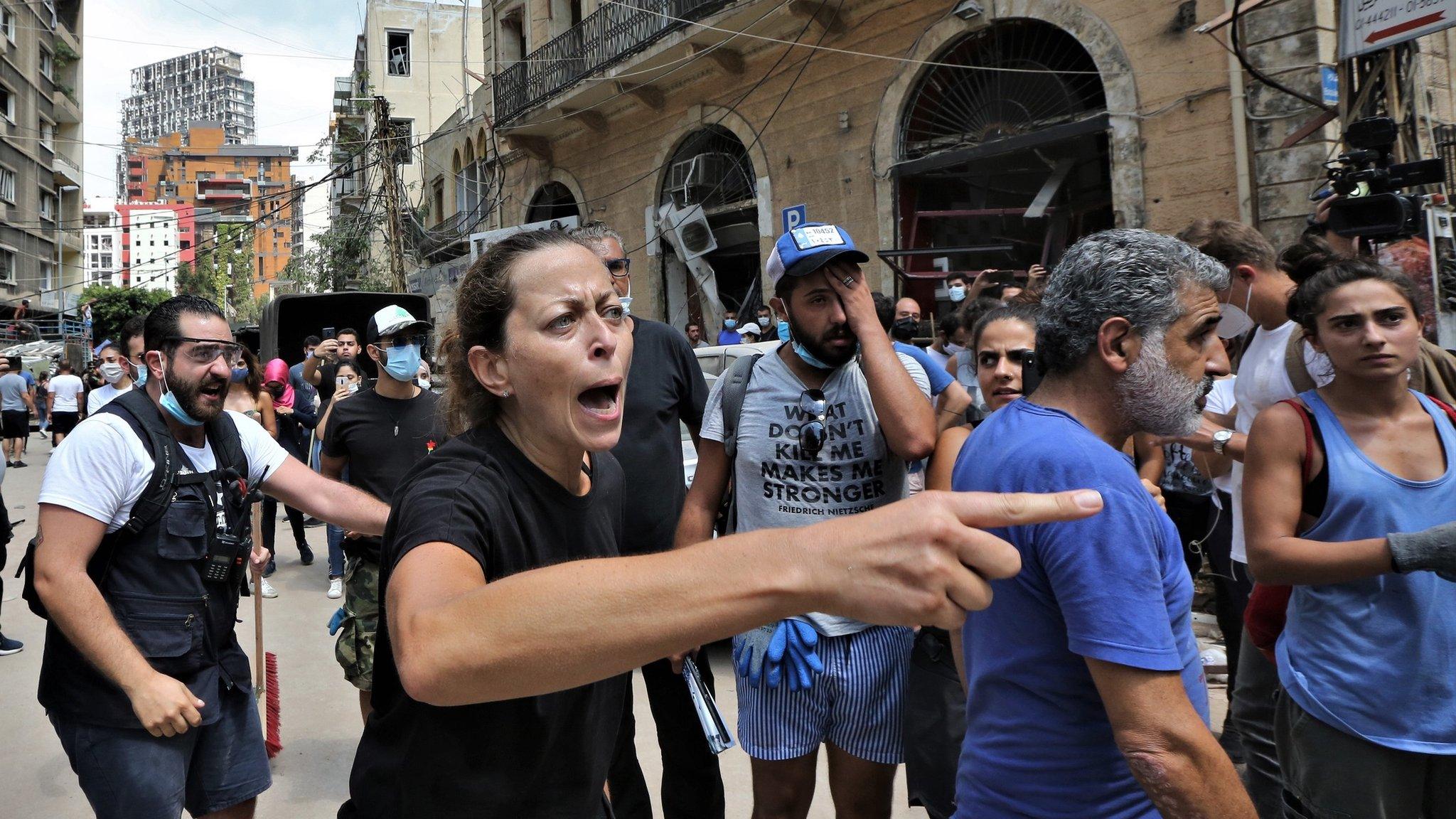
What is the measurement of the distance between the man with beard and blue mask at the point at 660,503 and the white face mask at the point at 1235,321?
2067 mm

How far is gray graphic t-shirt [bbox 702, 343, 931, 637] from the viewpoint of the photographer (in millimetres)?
2961

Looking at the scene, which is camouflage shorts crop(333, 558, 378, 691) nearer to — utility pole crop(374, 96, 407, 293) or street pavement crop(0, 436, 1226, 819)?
street pavement crop(0, 436, 1226, 819)

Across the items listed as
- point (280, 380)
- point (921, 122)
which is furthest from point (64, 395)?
point (921, 122)

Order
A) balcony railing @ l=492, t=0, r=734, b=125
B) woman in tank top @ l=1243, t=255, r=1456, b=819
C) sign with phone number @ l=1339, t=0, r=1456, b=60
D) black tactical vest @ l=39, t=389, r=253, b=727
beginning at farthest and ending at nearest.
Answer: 1. balcony railing @ l=492, t=0, r=734, b=125
2. sign with phone number @ l=1339, t=0, r=1456, b=60
3. black tactical vest @ l=39, t=389, r=253, b=727
4. woman in tank top @ l=1243, t=255, r=1456, b=819

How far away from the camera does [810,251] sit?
2939 mm

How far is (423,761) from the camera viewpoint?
1.55m

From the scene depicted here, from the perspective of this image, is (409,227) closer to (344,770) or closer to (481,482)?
(344,770)

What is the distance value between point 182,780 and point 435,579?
5.83 feet

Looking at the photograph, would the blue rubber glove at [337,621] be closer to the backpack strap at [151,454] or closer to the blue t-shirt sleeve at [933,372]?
the backpack strap at [151,454]

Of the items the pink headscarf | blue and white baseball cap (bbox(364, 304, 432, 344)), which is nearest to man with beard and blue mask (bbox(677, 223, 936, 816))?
blue and white baseball cap (bbox(364, 304, 432, 344))

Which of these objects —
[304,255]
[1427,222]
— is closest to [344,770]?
[1427,222]

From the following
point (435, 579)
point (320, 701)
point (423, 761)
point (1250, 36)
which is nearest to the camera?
point (435, 579)

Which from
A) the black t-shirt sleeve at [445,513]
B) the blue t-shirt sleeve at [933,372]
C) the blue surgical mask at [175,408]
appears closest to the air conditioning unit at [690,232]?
the blue t-shirt sleeve at [933,372]

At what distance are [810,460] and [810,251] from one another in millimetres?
626
